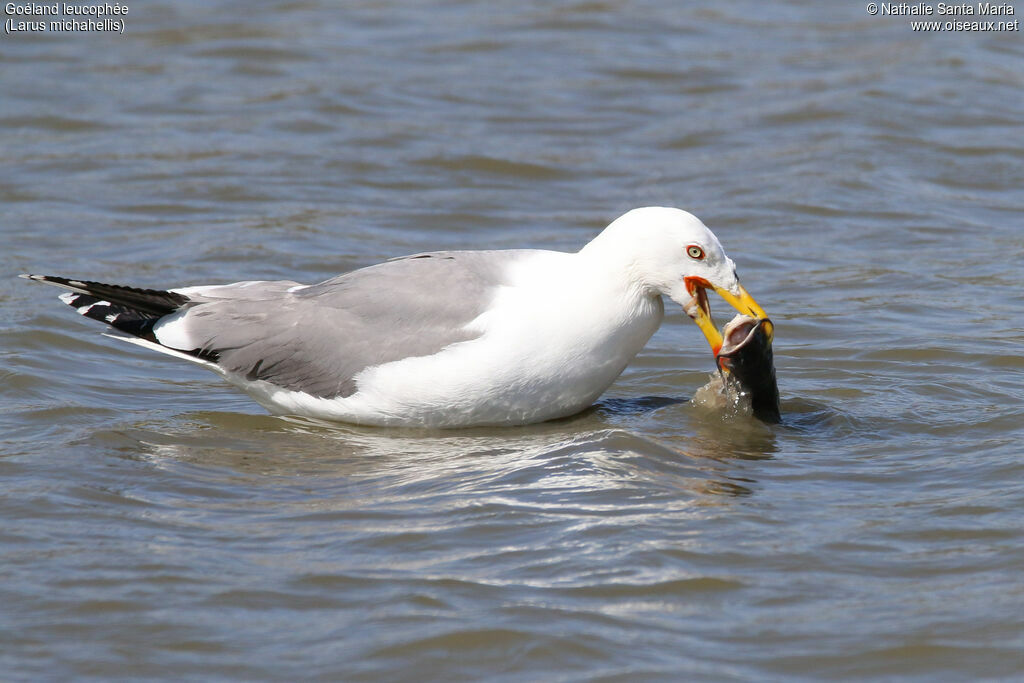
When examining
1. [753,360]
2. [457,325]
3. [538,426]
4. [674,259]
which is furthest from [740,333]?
[457,325]

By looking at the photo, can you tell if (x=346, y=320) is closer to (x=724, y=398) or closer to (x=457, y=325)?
(x=457, y=325)

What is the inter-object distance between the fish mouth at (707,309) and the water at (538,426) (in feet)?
1.64

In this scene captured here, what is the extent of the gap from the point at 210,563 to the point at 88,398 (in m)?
2.59

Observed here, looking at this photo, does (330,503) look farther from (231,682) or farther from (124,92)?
(124,92)

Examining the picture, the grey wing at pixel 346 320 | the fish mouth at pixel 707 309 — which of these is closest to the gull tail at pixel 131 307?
the grey wing at pixel 346 320

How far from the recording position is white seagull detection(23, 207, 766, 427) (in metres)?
6.55

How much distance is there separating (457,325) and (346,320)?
1.99 ft

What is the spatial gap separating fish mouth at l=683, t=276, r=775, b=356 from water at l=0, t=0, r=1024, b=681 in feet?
1.64

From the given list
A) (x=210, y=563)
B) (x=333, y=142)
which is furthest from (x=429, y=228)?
(x=210, y=563)

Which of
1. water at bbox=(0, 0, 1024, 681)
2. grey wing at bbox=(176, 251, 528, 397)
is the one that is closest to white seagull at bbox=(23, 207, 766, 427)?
grey wing at bbox=(176, 251, 528, 397)

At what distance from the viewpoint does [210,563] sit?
17.3ft

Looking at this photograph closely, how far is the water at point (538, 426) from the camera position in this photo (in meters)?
4.84

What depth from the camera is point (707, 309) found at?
679 cm

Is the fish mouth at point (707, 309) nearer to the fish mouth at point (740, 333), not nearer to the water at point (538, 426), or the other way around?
the fish mouth at point (740, 333)
